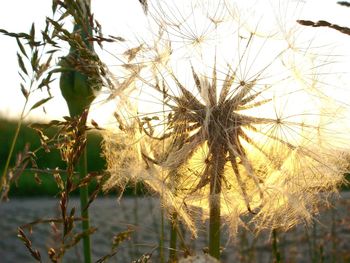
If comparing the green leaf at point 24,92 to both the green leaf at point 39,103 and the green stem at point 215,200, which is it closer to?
the green leaf at point 39,103

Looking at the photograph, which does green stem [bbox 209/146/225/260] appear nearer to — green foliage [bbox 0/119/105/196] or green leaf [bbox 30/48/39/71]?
green leaf [bbox 30/48/39/71]

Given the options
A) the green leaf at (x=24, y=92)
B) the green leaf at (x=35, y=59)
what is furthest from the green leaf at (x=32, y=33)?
the green leaf at (x=24, y=92)

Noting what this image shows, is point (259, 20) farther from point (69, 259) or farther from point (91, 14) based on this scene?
point (69, 259)

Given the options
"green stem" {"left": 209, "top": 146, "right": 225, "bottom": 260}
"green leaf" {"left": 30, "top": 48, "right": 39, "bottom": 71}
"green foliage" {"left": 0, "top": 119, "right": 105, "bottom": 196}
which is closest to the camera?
"green stem" {"left": 209, "top": 146, "right": 225, "bottom": 260}

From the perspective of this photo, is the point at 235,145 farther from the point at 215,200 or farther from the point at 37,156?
the point at 37,156

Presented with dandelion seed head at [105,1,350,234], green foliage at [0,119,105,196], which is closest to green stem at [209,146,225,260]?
dandelion seed head at [105,1,350,234]

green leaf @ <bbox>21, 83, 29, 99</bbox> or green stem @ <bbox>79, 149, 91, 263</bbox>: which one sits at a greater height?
green leaf @ <bbox>21, 83, 29, 99</bbox>

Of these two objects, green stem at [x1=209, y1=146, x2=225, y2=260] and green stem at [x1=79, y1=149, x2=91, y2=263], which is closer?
green stem at [x1=209, y1=146, x2=225, y2=260]

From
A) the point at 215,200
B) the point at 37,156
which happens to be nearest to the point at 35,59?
the point at 215,200

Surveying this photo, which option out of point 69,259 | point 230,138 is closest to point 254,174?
point 230,138
